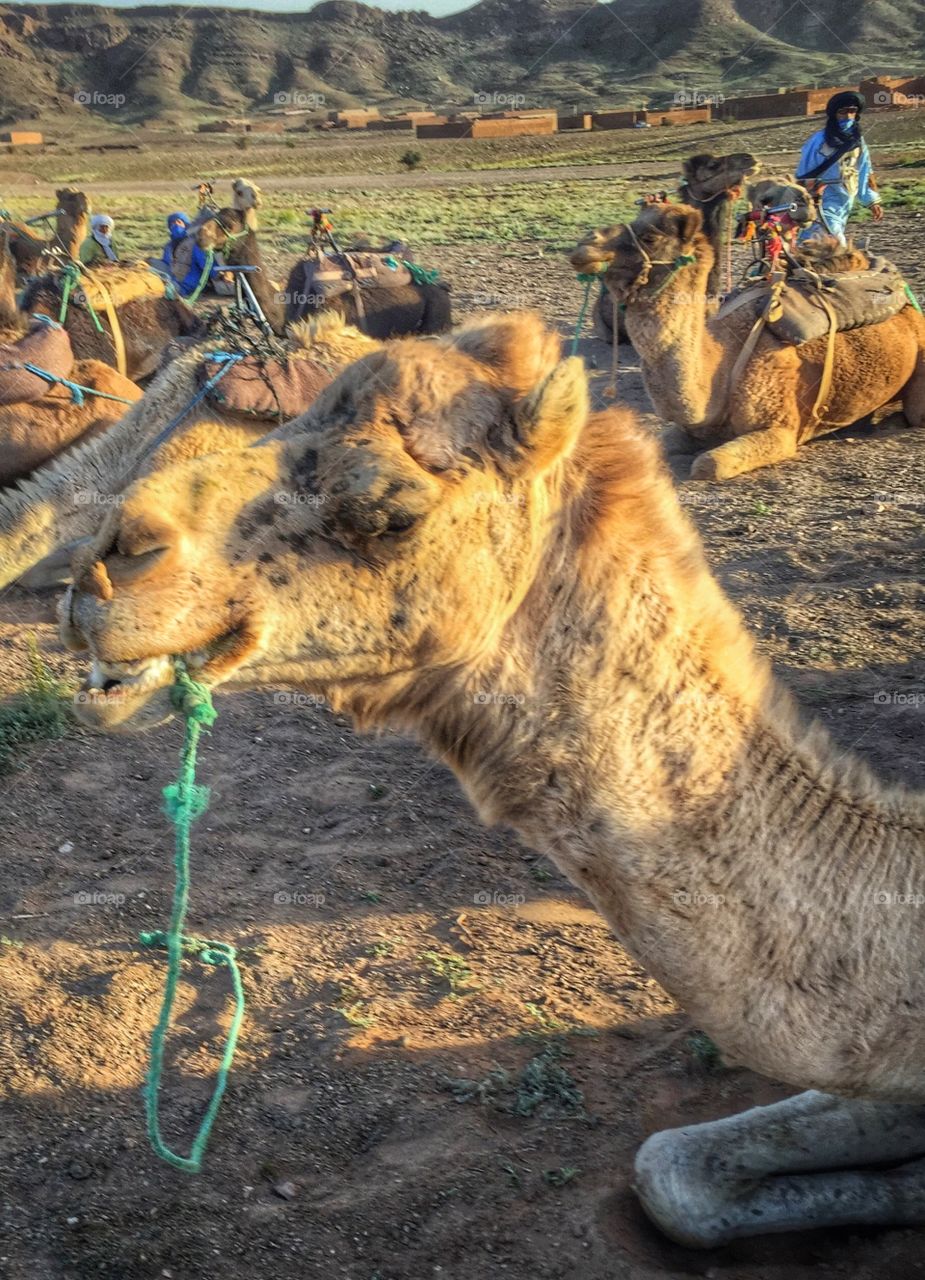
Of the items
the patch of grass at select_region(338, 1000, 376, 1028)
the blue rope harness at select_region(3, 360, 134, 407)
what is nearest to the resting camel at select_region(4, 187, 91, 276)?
the blue rope harness at select_region(3, 360, 134, 407)

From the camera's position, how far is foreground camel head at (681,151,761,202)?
1034 cm

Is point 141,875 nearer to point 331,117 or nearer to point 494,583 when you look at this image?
point 494,583

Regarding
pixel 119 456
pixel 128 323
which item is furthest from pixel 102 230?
pixel 119 456

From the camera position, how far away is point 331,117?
75438mm

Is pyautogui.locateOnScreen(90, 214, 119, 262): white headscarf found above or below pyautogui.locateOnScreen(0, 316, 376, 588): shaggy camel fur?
above

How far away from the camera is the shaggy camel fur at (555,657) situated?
7.04ft

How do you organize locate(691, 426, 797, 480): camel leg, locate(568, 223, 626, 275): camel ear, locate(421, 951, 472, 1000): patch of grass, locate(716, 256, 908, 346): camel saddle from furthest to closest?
locate(716, 256, 908, 346): camel saddle < locate(691, 426, 797, 480): camel leg < locate(568, 223, 626, 275): camel ear < locate(421, 951, 472, 1000): patch of grass

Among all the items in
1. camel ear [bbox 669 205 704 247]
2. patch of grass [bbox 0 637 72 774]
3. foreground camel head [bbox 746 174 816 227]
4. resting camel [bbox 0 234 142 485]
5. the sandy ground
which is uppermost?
foreground camel head [bbox 746 174 816 227]

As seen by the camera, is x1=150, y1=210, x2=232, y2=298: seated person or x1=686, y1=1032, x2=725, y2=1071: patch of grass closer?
x1=686, y1=1032, x2=725, y2=1071: patch of grass

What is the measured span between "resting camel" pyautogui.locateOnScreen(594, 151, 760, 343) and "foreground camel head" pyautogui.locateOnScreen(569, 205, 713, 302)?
379mm

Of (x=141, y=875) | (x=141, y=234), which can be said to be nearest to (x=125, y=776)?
(x=141, y=875)

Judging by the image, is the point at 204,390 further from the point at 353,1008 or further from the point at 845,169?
the point at 845,169

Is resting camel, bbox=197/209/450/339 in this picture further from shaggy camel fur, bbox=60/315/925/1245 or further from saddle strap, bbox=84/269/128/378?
shaggy camel fur, bbox=60/315/925/1245

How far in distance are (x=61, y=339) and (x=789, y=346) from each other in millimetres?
5576
